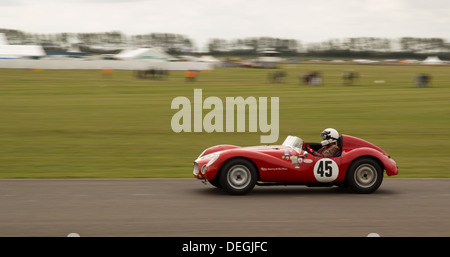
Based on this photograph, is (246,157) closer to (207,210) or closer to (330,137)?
(207,210)

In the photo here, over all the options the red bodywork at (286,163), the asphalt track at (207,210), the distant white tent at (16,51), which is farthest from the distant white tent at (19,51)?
the red bodywork at (286,163)

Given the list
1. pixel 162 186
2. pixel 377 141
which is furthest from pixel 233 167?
pixel 377 141

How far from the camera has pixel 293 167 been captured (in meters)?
9.59

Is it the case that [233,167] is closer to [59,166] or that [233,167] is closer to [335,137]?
[335,137]

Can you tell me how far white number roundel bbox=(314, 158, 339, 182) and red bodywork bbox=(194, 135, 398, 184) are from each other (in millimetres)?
18

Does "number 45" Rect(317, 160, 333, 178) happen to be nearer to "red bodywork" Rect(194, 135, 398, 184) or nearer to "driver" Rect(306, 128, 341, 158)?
"red bodywork" Rect(194, 135, 398, 184)

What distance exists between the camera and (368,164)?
32.2ft

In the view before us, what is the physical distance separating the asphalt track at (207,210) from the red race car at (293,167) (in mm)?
213

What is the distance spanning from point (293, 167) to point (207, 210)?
1738 mm

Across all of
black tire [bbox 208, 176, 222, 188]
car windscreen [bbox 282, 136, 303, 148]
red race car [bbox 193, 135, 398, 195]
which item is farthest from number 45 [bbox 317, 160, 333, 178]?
black tire [bbox 208, 176, 222, 188]

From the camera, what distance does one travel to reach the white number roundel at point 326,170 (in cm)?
966

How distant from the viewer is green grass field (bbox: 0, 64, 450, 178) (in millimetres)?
14102
